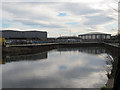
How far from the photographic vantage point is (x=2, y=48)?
4119cm

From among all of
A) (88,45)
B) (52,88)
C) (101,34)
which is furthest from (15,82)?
(101,34)

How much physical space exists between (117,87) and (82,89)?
5288 millimetres

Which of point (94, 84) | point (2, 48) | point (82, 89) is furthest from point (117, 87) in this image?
point (2, 48)

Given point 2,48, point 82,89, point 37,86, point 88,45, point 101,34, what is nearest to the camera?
point 82,89

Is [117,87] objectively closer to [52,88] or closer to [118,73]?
[118,73]

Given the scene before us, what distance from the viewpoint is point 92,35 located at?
14600cm

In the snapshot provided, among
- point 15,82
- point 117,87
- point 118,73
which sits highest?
point 118,73

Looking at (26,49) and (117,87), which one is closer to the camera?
(117,87)

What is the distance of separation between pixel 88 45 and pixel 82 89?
72.6m

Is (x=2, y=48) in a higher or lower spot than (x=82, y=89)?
higher

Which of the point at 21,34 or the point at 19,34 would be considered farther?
the point at 21,34

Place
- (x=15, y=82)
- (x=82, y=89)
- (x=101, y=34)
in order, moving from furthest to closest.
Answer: (x=101, y=34) < (x=15, y=82) < (x=82, y=89)

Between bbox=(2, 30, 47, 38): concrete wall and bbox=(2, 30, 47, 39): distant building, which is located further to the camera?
bbox=(2, 30, 47, 38): concrete wall

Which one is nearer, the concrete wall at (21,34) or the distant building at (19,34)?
the distant building at (19,34)
